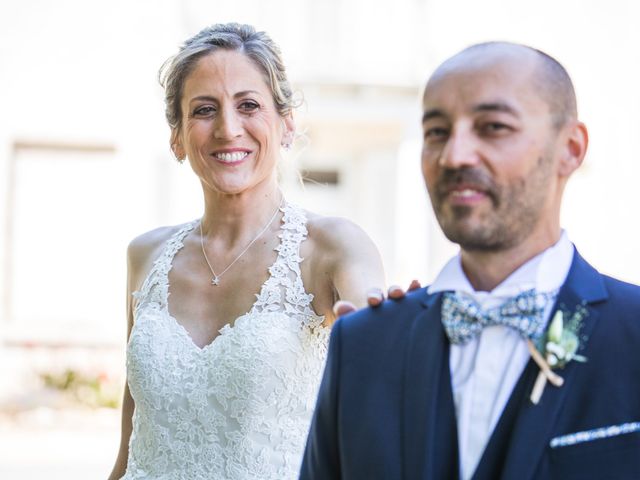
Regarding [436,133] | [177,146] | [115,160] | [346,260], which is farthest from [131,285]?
[115,160]

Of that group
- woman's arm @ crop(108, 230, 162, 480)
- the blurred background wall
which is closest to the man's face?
woman's arm @ crop(108, 230, 162, 480)

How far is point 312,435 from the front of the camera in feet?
6.91

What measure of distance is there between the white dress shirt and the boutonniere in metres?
0.06

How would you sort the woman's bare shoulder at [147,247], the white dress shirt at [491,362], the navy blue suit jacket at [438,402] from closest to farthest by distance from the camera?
1. the navy blue suit jacket at [438,402]
2. the white dress shirt at [491,362]
3. the woman's bare shoulder at [147,247]

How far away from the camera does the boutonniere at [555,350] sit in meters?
1.85

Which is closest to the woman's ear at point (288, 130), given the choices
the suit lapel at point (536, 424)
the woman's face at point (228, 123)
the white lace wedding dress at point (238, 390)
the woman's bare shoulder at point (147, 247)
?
the woman's face at point (228, 123)

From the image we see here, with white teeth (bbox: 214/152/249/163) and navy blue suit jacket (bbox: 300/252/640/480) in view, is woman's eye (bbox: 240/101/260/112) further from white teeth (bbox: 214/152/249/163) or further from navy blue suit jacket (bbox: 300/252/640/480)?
navy blue suit jacket (bbox: 300/252/640/480)

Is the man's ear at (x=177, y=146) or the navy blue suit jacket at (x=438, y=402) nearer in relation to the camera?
the navy blue suit jacket at (x=438, y=402)

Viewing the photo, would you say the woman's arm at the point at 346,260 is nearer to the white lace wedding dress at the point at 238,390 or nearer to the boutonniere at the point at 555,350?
the white lace wedding dress at the point at 238,390

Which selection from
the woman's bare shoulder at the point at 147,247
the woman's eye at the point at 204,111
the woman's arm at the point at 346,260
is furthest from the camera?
the woman's bare shoulder at the point at 147,247

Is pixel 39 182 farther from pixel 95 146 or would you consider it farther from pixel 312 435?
pixel 312 435

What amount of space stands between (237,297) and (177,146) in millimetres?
582

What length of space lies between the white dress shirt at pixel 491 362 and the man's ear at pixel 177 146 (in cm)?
178

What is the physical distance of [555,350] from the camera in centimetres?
185
